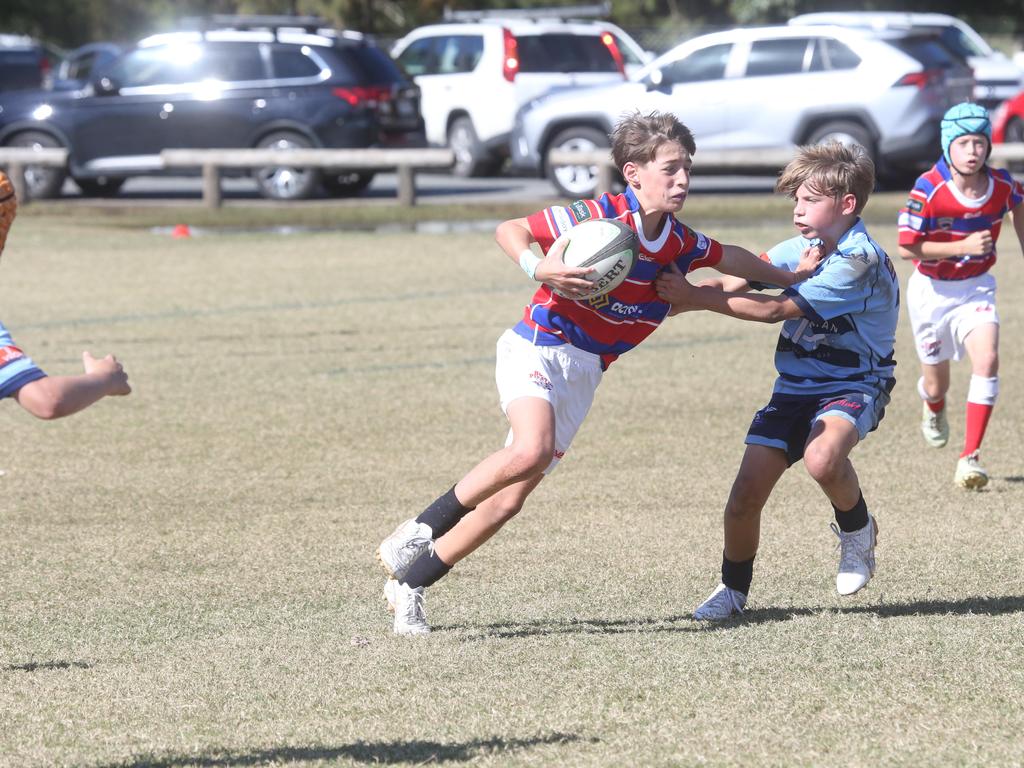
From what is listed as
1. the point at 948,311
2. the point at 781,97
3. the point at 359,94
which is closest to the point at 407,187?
the point at 359,94

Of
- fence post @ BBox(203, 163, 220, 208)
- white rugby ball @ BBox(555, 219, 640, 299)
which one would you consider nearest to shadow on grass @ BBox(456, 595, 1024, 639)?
white rugby ball @ BBox(555, 219, 640, 299)

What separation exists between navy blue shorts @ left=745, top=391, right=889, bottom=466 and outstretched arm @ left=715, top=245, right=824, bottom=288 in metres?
0.42

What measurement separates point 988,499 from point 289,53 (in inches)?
640

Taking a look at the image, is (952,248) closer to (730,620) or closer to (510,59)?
(730,620)

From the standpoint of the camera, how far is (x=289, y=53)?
72.6 feet

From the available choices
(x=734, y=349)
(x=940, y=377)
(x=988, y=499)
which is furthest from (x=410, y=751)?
(x=734, y=349)

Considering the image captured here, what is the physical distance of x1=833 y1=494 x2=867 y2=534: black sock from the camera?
5.79 metres

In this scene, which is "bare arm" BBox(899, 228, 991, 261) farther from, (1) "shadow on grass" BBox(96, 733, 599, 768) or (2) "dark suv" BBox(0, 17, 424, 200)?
(2) "dark suv" BBox(0, 17, 424, 200)

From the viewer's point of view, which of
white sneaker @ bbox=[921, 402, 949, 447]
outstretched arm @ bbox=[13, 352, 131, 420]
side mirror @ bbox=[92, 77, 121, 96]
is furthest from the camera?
side mirror @ bbox=[92, 77, 121, 96]

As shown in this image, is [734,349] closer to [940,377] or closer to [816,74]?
[940,377]

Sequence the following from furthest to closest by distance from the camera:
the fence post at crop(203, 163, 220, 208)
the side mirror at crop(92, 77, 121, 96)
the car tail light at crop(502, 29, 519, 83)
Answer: the car tail light at crop(502, 29, 519, 83)
the side mirror at crop(92, 77, 121, 96)
the fence post at crop(203, 163, 220, 208)

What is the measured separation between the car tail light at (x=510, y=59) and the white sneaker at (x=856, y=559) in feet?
63.8

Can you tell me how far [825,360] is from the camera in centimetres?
573

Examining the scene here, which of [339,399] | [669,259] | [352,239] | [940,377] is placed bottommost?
[352,239]
